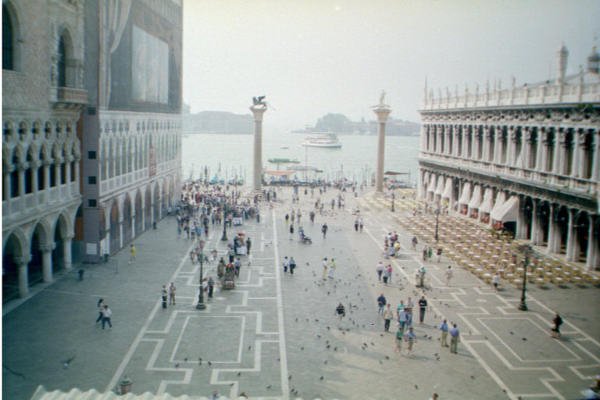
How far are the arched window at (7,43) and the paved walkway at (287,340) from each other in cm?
837

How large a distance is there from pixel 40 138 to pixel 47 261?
5029 millimetres

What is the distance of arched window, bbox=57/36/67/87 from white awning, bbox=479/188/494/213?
91.2 ft

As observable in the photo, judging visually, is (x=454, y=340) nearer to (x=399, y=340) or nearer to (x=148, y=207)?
(x=399, y=340)

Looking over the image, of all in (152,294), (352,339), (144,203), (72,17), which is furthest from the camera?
(144,203)

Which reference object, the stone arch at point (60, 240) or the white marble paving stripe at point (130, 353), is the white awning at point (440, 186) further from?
the white marble paving stripe at point (130, 353)

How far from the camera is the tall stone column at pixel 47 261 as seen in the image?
24.5 m

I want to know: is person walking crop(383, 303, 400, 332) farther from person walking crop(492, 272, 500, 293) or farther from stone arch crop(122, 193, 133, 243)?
stone arch crop(122, 193, 133, 243)

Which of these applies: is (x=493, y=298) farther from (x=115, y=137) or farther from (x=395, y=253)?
(x=115, y=137)

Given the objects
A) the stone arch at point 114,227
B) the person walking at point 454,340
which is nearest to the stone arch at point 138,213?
the stone arch at point 114,227

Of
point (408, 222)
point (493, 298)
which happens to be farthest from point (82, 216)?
point (408, 222)

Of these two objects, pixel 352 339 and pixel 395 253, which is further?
pixel 395 253

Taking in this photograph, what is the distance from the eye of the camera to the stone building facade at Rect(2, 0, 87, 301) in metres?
20.9

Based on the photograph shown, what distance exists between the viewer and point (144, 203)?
37.2 meters

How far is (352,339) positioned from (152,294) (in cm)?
875
